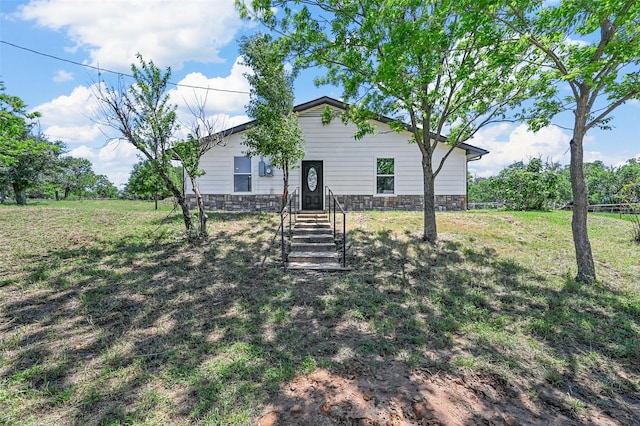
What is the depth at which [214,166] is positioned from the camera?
1280 cm

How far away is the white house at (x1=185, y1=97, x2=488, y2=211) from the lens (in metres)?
12.8

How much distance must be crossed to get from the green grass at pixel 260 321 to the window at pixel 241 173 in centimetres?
507

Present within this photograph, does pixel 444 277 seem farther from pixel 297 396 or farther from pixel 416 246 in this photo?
pixel 297 396

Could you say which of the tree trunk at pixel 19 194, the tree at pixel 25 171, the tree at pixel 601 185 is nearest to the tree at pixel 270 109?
the tree at pixel 25 171

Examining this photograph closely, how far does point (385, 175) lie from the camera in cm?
1305

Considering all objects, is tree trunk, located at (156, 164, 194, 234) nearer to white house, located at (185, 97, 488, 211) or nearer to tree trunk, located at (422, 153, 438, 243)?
white house, located at (185, 97, 488, 211)

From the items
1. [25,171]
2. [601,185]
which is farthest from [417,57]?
[601,185]

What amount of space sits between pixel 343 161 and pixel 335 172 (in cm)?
54

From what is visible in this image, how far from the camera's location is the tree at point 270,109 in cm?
983

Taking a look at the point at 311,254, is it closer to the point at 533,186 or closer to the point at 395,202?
the point at 395,202

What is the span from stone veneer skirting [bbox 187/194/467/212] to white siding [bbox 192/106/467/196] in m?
0.20

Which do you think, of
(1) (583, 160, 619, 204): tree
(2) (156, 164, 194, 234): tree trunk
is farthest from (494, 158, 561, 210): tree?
(1) (583, 160, 619, 204): tree

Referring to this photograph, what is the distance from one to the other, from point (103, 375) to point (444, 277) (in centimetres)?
539

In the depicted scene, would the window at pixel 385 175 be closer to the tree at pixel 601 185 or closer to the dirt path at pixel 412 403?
the dirt path at pixel 412 403
